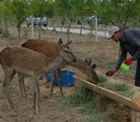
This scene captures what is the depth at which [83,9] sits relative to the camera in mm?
21266

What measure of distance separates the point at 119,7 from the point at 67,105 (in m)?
6.27

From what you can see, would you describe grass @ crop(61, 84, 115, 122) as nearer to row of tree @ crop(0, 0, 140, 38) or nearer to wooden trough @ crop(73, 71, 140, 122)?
wooden trough @ crop(73, 71, 140, 122)

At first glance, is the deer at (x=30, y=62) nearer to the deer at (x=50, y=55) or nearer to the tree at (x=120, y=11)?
the deer at (x=50, y=55)

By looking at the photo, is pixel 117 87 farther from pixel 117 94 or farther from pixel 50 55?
pixel 50 55

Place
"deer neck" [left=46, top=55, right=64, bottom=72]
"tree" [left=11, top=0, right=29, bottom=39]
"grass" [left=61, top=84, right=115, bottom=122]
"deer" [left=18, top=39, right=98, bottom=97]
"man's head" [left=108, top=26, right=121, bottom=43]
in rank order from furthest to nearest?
1. "tree" [left=11, top=0, right=29, bottom=39]
2. "deer" [left=18, top=39, right=98, bottom=97]
3. "deer neck" [left=46, top=55, right=64, bottom=72]
4. "man's head" [left=108, top=26, right=121, bottom=43]
5. "grass" [left=61, top=84, right=115, bottom=122]

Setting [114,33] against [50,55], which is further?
[50,55]

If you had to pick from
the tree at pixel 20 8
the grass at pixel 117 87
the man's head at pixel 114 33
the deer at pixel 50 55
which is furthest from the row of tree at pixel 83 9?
the grass at pixel 117 87

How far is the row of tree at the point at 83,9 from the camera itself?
1209 centimetres

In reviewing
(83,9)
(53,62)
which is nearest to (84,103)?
(53,62)

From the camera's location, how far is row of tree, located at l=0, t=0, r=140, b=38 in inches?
476

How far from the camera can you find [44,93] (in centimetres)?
848

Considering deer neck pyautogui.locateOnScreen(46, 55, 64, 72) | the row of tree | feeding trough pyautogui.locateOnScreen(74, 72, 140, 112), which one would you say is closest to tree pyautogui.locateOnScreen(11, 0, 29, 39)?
the row of tree

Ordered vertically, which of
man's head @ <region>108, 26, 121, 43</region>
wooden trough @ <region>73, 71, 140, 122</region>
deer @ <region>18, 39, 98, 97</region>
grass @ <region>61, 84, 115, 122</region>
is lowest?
grass @ <region>61, 84, 115, 122</region>

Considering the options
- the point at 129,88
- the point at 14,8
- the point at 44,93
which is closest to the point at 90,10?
the point at 14,8
